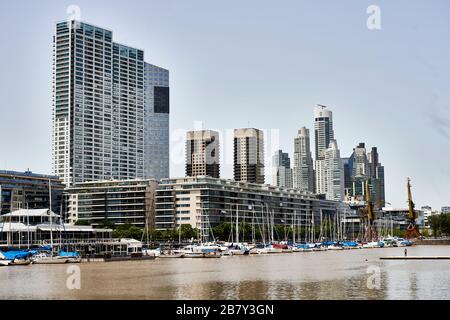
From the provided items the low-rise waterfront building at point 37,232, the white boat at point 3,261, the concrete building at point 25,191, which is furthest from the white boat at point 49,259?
the concrete building at point 25,191

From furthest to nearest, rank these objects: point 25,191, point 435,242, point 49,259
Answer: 1. point 435,242
2. point 25,191
3. point 49,259

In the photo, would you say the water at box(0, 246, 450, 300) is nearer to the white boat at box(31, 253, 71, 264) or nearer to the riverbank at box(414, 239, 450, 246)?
the white boat at box(31, 253, 71, 264)

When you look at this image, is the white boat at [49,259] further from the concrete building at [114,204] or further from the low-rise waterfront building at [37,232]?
the concrete building at [114,204]

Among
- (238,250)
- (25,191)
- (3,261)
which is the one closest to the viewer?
(3,261)

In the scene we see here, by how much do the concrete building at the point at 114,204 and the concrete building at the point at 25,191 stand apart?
523 centimetres

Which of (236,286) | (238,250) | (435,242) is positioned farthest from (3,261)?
(435,242)

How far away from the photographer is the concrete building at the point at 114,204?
166375 millimetres

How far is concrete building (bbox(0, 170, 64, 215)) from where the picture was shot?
163875 millimetres

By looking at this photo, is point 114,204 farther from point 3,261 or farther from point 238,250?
point 3,261

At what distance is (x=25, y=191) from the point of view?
16925 cm

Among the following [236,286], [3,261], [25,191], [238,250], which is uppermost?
[25,191]

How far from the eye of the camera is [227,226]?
510 feet

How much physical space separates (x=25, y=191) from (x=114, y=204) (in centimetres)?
2204

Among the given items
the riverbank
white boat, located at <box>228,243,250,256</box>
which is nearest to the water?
white boat, located at <box>228,243,250,256</box>
